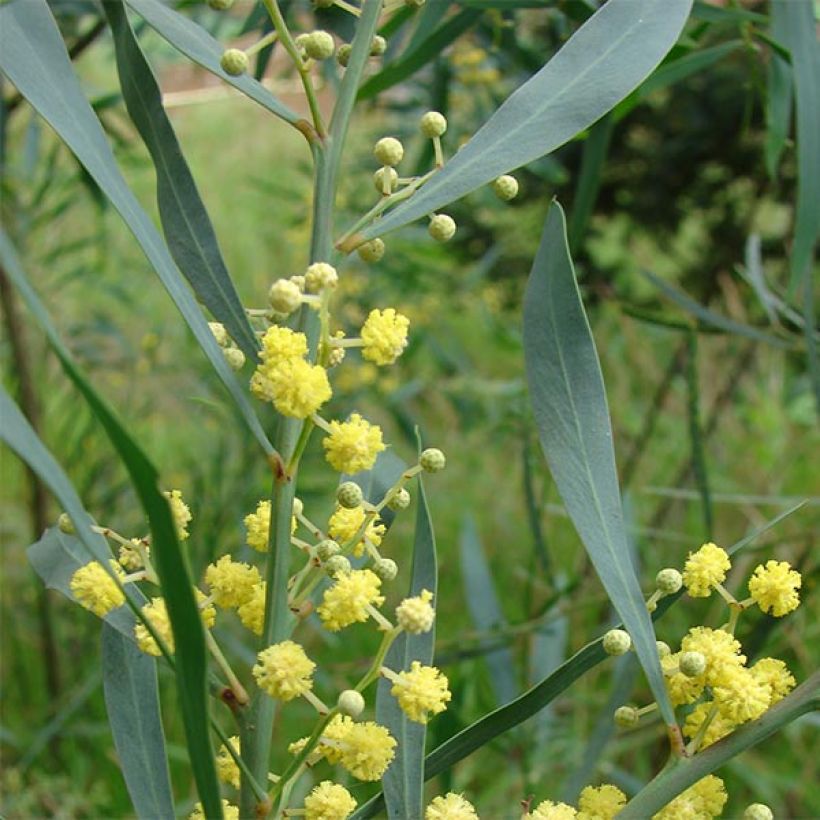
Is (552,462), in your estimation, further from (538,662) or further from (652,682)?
(538,662)

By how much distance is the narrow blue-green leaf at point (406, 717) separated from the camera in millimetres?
444

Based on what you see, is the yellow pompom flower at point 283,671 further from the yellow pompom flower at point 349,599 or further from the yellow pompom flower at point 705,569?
the yellow pompom flower at point 705,569

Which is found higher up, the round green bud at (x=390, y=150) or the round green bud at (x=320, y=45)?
the round green bud at (x=320, y=45)

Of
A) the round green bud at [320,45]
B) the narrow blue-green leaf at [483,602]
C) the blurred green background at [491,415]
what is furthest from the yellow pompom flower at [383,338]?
the narrow blue-green leaf at [483,602]

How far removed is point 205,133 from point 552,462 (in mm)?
4106

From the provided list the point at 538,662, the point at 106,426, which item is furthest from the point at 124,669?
the point at 538,662

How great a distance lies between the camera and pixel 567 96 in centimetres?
48

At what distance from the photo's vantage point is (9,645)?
6.91 feet

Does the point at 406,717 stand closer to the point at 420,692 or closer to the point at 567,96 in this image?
the point at 420,692

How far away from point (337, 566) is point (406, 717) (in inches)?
3.1

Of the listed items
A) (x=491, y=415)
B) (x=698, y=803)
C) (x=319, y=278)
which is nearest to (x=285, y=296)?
(x=319, y=278)

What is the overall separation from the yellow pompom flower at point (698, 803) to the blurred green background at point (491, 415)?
0.87 ft

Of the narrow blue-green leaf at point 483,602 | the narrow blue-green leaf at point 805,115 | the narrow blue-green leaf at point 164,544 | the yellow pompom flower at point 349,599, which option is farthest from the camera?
the narrow blue-green leaf at point 483,602

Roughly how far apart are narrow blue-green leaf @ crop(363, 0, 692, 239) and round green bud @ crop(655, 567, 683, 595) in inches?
6.3
